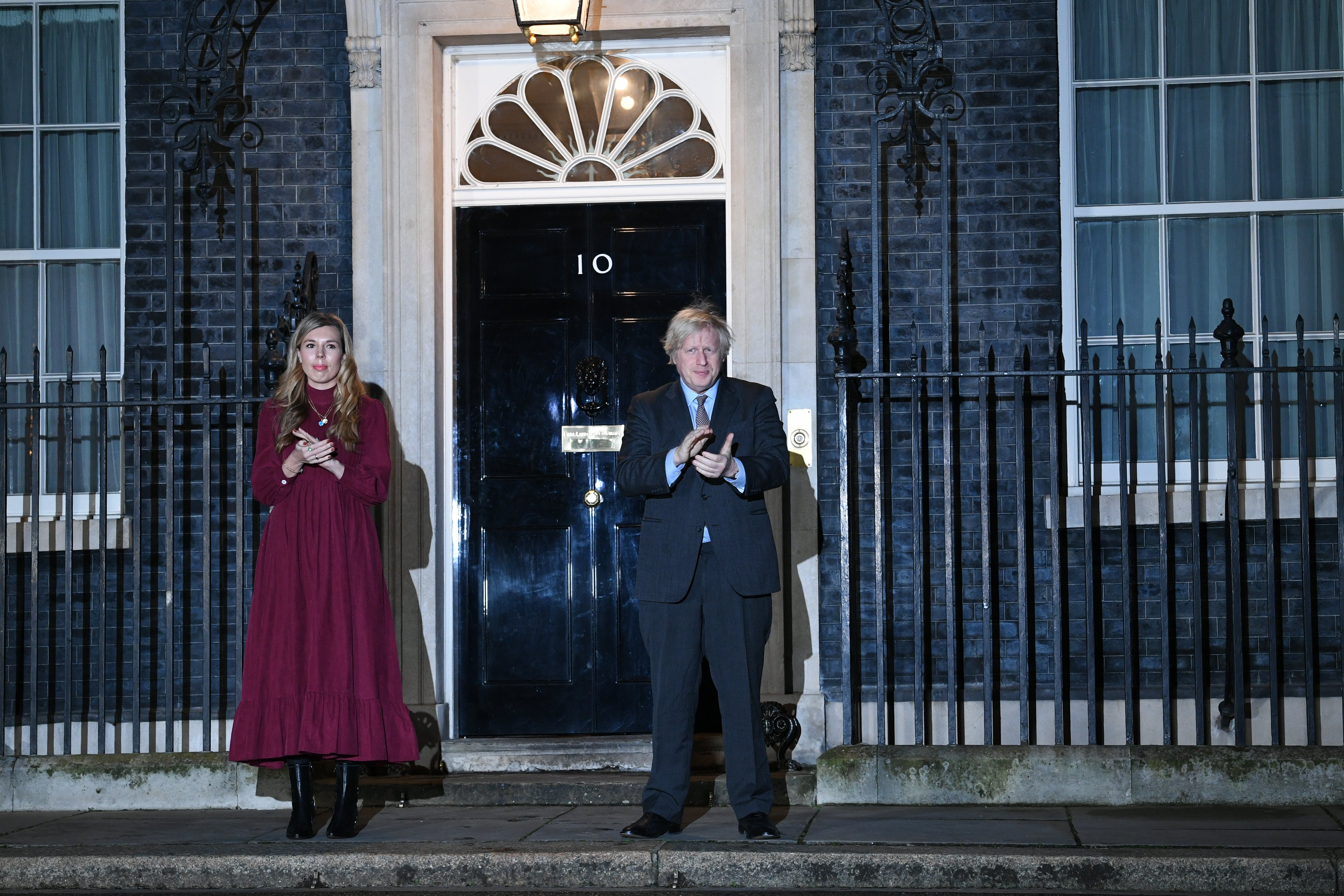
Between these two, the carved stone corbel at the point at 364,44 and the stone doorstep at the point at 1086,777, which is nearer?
the stone doorstep at the point at 1086,777

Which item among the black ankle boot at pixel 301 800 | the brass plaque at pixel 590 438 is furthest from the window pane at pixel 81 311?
the black ankle boot at pixel 301 800

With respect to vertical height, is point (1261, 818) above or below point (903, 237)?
below

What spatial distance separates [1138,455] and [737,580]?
8.83 ft

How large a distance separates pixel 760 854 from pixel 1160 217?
12.9 ft

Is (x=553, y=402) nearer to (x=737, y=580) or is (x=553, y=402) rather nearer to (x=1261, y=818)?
(x=737, y=580)

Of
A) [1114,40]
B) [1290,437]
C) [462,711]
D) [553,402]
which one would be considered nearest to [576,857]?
[462,711]

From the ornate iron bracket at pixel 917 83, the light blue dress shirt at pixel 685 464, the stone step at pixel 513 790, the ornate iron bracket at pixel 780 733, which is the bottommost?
the stone step at pixel 513 790

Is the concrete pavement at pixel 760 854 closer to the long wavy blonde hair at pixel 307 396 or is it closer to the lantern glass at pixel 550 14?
the long wavy blonde hair at pixel 307 396

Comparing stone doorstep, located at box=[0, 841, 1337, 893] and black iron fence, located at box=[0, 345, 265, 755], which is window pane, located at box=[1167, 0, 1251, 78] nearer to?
stone doorstep, located at box=[0, 841, 1337, 893]

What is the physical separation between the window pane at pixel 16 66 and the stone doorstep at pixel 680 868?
3998 millimetres

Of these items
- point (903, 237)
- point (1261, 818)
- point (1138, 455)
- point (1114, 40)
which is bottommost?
point (1261, 818)

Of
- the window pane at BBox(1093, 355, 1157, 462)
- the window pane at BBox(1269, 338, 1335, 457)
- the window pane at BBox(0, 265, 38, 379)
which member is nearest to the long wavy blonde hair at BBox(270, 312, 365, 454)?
the window pane at BBox(0, 265, 38, 379)

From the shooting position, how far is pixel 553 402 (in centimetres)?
732

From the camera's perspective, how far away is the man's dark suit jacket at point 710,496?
18.0 feet
